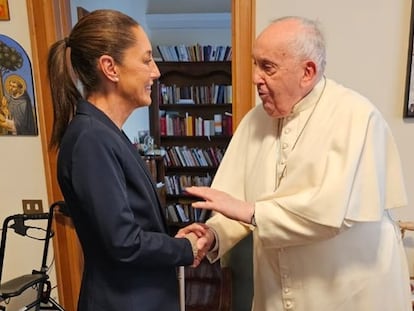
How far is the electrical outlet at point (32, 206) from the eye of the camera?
2.04m

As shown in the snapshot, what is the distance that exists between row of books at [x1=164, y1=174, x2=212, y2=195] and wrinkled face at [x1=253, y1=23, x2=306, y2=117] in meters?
3.37

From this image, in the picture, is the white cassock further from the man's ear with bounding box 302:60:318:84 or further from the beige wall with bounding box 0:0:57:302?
the beige wall with bounding box 0:0:57:302

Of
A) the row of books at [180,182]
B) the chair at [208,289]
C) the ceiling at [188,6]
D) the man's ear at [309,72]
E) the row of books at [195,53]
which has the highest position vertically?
the ceiling at [188,6]

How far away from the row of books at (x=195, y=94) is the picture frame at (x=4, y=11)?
8.30 ft

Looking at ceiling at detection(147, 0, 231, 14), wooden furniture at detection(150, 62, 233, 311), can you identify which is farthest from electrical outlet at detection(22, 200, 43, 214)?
ceiling at detection(147, 0, 231, 14)

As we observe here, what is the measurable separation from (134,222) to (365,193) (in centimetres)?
64

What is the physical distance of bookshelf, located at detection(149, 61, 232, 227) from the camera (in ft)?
14.3

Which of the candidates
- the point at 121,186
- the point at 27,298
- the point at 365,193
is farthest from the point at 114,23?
the point at 27,298

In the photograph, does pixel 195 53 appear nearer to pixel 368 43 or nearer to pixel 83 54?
pixel 368 43

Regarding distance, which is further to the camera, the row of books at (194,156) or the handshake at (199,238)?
the row of books at (194,156)

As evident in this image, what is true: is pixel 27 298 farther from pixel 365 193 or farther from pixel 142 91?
pixel 365 193

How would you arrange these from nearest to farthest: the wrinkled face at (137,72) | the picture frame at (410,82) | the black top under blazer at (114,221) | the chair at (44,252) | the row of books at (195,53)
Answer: the black top under blazer at (114,221)
the wrinkled face at (137,72)
the picture frame at (410,82)
the chair at (44,252)
the row of books at (195,53)

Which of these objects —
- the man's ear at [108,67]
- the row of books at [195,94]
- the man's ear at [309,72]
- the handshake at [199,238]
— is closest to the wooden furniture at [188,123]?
the row of books at [195,94]

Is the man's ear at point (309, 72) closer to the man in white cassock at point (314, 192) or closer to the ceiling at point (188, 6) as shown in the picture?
the man in white cassock at point (314, 192)
